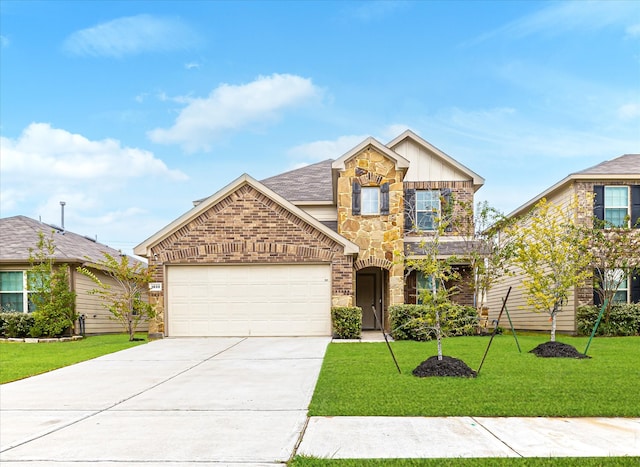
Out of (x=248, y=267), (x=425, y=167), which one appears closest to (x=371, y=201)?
(x=425, y=167)

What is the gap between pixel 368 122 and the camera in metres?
19.8

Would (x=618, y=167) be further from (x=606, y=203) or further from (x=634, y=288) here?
(x=634, y=288)

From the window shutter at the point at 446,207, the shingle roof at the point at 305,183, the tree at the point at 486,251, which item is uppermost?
the shingle roof at the point at 305,183

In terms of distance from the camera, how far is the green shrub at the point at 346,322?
15.2m

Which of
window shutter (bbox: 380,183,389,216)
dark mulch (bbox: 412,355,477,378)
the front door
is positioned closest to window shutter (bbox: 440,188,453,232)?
window shutter (bbox: 380,183,389,216)

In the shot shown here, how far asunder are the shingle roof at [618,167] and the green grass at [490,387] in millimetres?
8108

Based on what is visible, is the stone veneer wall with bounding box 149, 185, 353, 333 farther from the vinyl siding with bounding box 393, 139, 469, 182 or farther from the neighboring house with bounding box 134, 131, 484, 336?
the vinyl siding with bounding box 393, 139, 469, 182

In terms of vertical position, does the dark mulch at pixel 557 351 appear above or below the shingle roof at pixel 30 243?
below

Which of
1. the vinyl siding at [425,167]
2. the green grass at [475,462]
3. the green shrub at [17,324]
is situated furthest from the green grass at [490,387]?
the green shrub at [17,324]

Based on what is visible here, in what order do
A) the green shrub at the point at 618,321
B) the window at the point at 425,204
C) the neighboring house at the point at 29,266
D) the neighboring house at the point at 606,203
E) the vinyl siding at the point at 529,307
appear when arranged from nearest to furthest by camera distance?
Answer: the green shrub at the point at 618,321
the neighboring house at the point at 606,203
the vinyl siding at the point at 529,307
the neighboring house at the point at 29,266
the window at the point at 425,204

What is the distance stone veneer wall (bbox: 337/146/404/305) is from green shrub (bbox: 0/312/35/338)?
10925 mm

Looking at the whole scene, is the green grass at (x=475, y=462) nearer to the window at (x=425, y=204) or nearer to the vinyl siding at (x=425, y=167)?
the window at (x=425, y=204)

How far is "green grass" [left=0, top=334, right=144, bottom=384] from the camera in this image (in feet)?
33.2

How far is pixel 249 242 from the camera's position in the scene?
1605 cm
